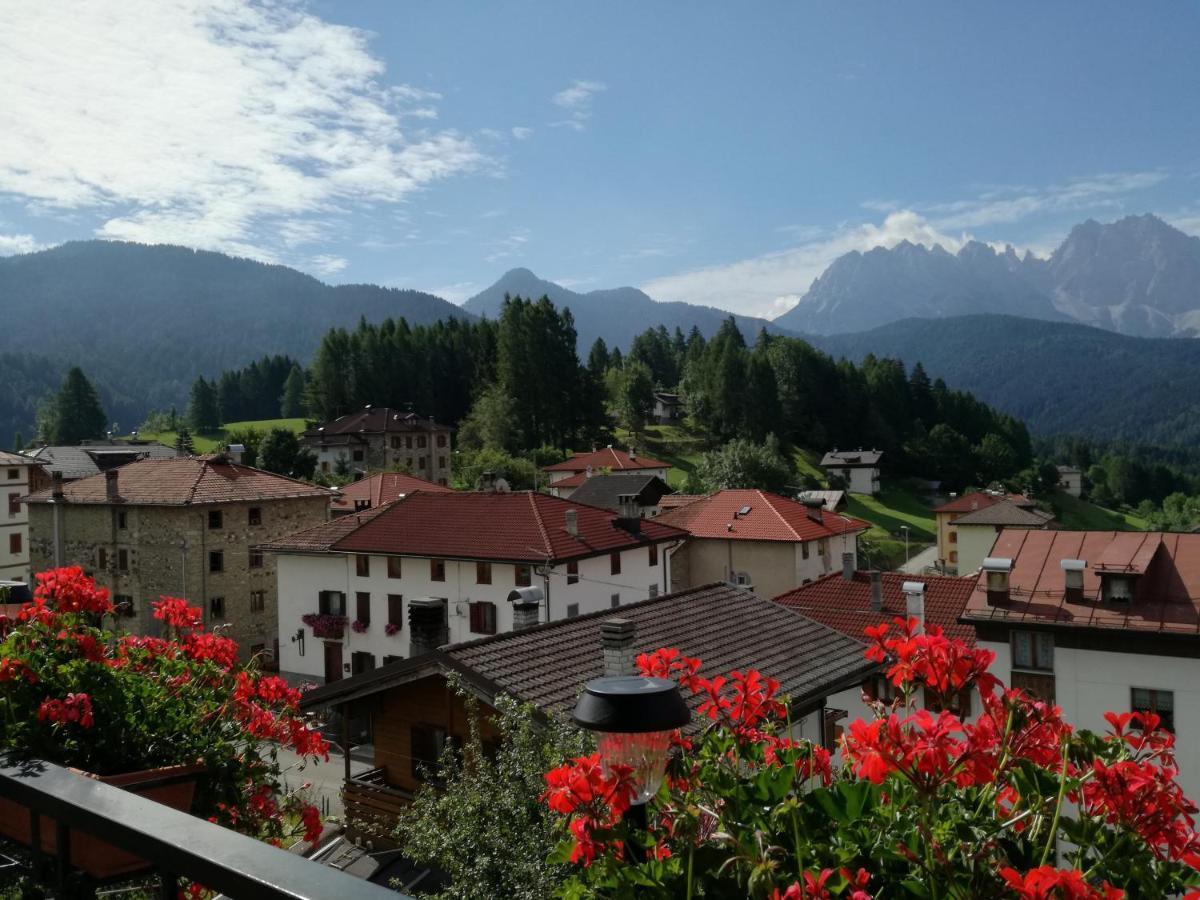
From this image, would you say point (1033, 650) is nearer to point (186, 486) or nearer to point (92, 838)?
point (92, 838)

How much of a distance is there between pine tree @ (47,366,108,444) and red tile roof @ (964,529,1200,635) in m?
112

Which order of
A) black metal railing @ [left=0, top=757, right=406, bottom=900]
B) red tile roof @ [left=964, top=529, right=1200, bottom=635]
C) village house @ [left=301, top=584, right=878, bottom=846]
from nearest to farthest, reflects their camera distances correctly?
black metal railing @ [left=0, top=757, right=406, bottom=900] < village house @ [left=301, top=584, right=878, bottom=846] < red tile roof @ [left=964, top=529, right=1200, bottom=635]

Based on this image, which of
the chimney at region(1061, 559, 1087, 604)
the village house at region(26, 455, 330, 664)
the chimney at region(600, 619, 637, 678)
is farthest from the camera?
the village house at region(26, 455, 330, 664)

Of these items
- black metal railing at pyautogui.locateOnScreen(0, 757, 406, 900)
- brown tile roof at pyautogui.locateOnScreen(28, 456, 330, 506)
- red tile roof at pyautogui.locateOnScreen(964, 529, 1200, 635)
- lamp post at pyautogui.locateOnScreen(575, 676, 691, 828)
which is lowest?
red tile roof at pyautogui.locateOnScreen(964, 529, 1200, 635)

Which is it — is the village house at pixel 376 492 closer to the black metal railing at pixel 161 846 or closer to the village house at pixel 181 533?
the village house at pixel 181 533

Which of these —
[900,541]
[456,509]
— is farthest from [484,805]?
[900,541]

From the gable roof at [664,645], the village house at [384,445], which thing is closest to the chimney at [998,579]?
the gable roof at [664,645]

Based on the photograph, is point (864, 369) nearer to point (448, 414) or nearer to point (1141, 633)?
point (448, 414)

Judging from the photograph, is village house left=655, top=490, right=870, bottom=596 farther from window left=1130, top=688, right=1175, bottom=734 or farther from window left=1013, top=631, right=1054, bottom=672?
window left=1130, top=688, right=1175, bottom=734

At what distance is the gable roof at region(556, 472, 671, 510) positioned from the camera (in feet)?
184

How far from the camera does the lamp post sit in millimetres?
2885

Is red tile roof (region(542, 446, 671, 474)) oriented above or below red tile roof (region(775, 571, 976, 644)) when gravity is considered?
above

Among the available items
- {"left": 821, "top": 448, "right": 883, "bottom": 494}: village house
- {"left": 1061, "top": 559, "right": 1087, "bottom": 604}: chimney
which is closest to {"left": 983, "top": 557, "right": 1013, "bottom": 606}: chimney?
{"left": 1061, "top": 559, "right": 1087, "bottom": 604}: chimney

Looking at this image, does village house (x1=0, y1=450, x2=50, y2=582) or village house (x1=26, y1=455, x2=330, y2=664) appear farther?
village house (x1=0, y1=450, x2=50, y2=582)
